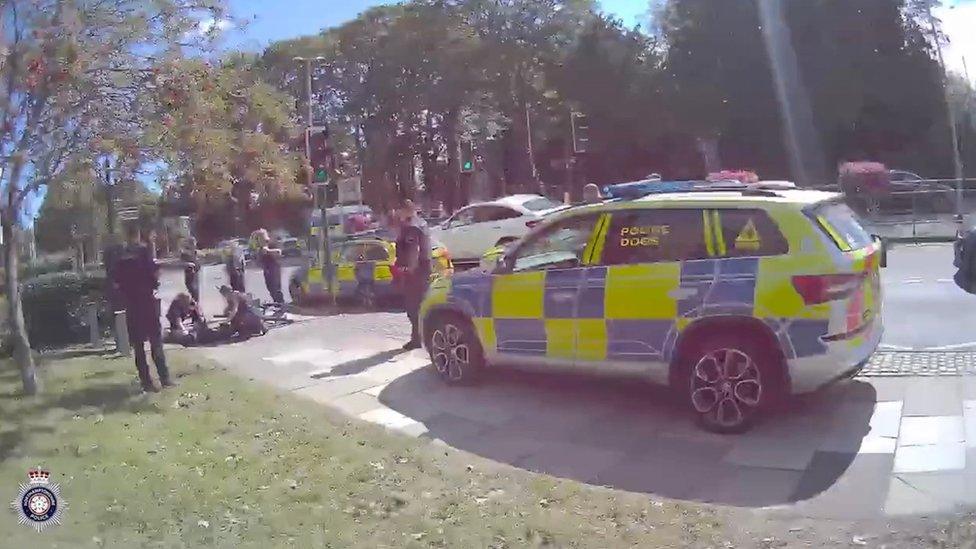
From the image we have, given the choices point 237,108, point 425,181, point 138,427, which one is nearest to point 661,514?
point 138,427

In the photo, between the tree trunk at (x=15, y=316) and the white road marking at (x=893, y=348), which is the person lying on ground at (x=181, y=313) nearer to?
the tree trunk at (x=15, y=316)

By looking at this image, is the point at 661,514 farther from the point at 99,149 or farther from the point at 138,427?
the point at 99,149

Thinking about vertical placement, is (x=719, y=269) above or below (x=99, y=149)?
below

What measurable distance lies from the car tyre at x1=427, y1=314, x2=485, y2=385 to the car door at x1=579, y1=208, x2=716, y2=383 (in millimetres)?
1273

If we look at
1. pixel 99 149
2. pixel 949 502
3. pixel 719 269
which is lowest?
pixel 949 502

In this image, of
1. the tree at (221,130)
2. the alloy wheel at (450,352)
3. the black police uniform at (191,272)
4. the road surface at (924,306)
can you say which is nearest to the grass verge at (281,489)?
the alloy wheel at (450,352)

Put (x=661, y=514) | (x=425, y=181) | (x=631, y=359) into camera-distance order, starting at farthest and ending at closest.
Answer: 1. (x=425, y=181)
2. (x=631, y=359)
3. (x=661, y=514)

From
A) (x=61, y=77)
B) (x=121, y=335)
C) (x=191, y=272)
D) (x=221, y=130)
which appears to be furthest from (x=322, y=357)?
(x=191, y=272)

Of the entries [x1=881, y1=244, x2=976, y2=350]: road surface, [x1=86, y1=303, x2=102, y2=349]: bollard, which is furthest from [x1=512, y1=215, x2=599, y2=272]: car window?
[x1=86, y1=303, x2=102, y2=349]: bollard

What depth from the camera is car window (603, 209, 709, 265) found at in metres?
6.89

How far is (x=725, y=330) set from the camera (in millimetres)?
6656

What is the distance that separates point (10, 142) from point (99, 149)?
63 centimetres

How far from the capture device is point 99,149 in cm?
766

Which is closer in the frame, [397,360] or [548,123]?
[397,360]
